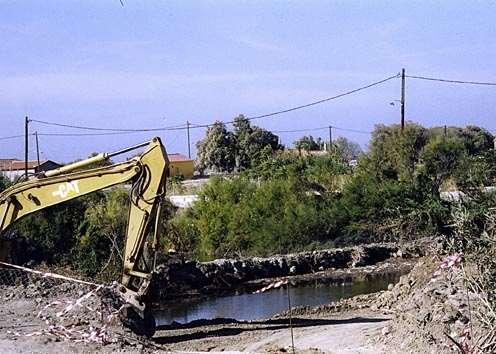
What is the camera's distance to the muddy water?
18.7 m

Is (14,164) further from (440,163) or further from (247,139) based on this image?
(440,163)

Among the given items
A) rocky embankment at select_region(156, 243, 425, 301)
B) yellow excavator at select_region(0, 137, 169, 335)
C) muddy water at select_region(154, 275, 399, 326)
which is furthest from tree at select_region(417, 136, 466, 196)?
yellow excavator at select_region(0, 137, 169, 335)

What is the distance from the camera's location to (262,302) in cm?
2017

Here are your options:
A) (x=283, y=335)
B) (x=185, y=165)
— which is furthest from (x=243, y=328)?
(x=185, y=165)

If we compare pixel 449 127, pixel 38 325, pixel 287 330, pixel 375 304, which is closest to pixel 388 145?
pixel 375 304

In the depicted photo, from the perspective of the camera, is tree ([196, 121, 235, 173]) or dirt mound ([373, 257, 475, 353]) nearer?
dirt mound ([373, 257, 475, 353])

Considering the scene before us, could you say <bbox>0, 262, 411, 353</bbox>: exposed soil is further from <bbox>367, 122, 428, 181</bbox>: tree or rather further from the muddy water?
<bbox>367, 122, 428, 181</bbox>: tree

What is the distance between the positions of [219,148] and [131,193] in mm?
42965

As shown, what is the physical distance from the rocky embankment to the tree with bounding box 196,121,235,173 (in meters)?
30.3

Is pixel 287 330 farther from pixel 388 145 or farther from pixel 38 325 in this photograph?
pixel 388 145

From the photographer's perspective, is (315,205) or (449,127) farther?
(449,127)

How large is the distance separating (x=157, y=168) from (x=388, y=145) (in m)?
20.2

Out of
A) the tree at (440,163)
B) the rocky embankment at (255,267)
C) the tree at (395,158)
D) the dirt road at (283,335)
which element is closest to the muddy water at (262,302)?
the rocky embankment at (255,267)

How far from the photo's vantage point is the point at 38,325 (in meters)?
12.7
